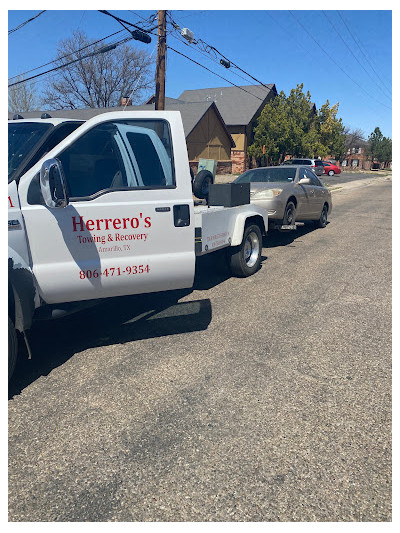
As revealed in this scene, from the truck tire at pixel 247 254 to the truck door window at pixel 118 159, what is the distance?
8.52 ft

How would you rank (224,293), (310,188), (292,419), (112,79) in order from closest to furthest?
(292,419) < (224,293) < (310,188) < (112,79)

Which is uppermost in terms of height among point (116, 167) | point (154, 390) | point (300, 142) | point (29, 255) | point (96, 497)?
point (300, 142)

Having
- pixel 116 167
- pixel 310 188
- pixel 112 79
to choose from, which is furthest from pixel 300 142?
pixel 116 167

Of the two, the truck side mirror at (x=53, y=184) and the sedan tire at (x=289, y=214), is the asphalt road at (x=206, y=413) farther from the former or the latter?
the sedan tire at (x=289, y=214)

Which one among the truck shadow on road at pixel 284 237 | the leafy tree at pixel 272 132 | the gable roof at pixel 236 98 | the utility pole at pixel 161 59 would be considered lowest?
the truck shadow on road at pixel 284 237

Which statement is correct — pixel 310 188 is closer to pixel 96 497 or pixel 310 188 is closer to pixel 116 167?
pixel 116 167

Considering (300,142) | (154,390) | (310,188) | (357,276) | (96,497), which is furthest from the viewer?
(300,142)

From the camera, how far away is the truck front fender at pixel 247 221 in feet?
20.2

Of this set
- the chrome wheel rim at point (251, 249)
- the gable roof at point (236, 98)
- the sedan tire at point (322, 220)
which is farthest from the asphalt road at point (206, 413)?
the gable roof at point (236, 98)

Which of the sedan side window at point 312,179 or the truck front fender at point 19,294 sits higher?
the sedan side window at point 312,179

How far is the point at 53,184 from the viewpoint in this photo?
10.7 feet

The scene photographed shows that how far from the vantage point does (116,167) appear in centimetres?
422

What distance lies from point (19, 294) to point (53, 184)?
36.3 inches

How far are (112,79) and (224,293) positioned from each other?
164 ft
